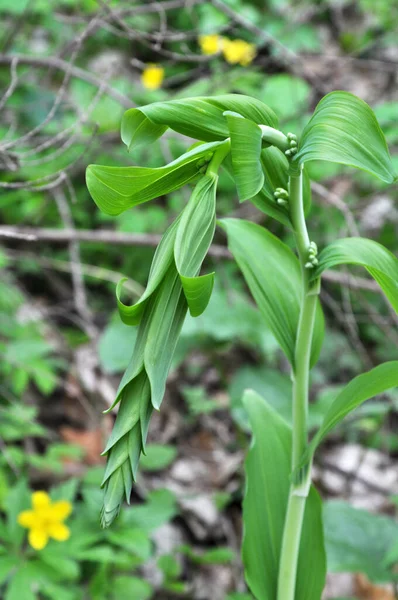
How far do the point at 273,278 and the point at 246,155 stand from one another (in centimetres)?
36

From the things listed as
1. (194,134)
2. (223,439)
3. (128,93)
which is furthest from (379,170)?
(128,93)

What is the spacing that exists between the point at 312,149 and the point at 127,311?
0.84ft

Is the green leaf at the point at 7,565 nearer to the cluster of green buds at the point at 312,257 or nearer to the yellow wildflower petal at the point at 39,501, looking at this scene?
the yellow wildflower petal at the point at 39,501

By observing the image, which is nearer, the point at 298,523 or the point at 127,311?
the point at 127,311

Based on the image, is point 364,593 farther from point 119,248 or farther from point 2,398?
point 119,248

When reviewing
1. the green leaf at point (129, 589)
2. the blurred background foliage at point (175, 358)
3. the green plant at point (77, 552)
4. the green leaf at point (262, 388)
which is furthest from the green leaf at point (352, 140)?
the green leaf at point (262, 388)

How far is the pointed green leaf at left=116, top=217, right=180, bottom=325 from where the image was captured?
2.08 ft

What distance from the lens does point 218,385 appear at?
2.61 m

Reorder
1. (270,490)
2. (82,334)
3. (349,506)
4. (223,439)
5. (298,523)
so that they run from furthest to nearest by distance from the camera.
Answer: (82,334), (223,439), (349,506), (270,490), (298,523)

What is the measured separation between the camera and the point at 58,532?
1444 mm

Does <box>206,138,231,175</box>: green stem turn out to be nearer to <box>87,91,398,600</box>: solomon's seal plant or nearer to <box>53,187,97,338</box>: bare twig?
<box>87,91,398,600</box>: solomon's seal plant

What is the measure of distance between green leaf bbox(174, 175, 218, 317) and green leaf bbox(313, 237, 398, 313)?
0.63 feet

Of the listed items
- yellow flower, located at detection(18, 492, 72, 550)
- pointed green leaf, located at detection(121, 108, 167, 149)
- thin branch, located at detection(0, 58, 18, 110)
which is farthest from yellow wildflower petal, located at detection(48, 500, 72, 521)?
pointed green leaf, located at detection(121, 108, 167, 149)

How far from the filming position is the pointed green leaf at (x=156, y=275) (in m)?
0.63
